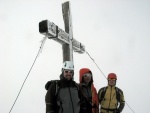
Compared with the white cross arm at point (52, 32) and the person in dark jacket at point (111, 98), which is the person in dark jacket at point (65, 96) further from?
the person in dark jacket at point (111, 98)

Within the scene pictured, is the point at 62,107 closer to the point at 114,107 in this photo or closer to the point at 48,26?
the point at 48,26

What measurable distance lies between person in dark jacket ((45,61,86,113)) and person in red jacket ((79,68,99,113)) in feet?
3.01

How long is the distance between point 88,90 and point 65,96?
133cm

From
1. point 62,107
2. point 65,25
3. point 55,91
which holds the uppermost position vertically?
point 65,25

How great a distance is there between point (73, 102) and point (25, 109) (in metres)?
23.7

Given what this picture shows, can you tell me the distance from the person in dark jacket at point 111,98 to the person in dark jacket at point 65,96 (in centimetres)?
204

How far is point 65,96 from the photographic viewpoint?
3471 millimetres

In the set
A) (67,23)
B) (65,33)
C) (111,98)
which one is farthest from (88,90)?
(67,23)

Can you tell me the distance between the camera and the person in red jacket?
4.62 m

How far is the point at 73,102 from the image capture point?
140 inches

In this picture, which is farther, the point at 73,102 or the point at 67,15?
the point at 67,15

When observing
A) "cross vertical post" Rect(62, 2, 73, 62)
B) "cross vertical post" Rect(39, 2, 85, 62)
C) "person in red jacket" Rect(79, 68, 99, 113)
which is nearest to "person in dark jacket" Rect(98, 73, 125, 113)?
"person in red jacket" Rect(79, 68, 99, 113)

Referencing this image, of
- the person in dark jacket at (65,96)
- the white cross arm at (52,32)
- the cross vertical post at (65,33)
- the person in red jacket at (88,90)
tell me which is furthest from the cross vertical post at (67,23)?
the person in dark jacket at (65,96)

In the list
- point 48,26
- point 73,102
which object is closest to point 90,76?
point 73,102
